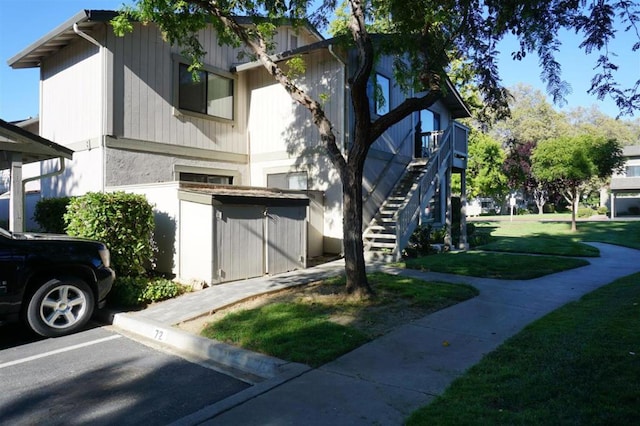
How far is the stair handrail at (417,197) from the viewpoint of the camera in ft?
41.1

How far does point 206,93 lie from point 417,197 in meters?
6.91

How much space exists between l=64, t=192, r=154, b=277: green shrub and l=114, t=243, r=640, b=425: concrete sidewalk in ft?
4.23

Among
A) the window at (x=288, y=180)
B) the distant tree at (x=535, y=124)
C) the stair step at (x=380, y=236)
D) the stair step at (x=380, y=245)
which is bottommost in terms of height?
the stair step at (x=380, y=245)

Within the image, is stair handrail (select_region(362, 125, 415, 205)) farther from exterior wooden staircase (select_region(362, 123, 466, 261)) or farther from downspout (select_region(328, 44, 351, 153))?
downspout (select_region(328, 44, 351, 153))

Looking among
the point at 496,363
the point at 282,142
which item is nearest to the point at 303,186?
the point at 282,142

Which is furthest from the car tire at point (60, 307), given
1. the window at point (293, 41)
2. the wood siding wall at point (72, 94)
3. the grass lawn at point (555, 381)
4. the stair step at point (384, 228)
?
the window at point (293, 41)

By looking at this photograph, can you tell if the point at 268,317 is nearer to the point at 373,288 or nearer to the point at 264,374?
the point at 264,374

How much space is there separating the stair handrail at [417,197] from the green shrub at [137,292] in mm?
6173

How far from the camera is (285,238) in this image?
10383 millimetres

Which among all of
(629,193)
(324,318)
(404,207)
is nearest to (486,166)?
(629,193)

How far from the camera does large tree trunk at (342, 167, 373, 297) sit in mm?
7410

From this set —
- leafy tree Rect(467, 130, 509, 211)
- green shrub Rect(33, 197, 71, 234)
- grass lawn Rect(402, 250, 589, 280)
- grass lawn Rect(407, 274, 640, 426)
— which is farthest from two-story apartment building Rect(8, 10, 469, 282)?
leafy tree Rect(467, 130, 509, 211)

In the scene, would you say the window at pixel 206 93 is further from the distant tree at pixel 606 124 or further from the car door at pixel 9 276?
the distant tree at pixel 606 124

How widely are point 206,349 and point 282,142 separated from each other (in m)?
9.29
